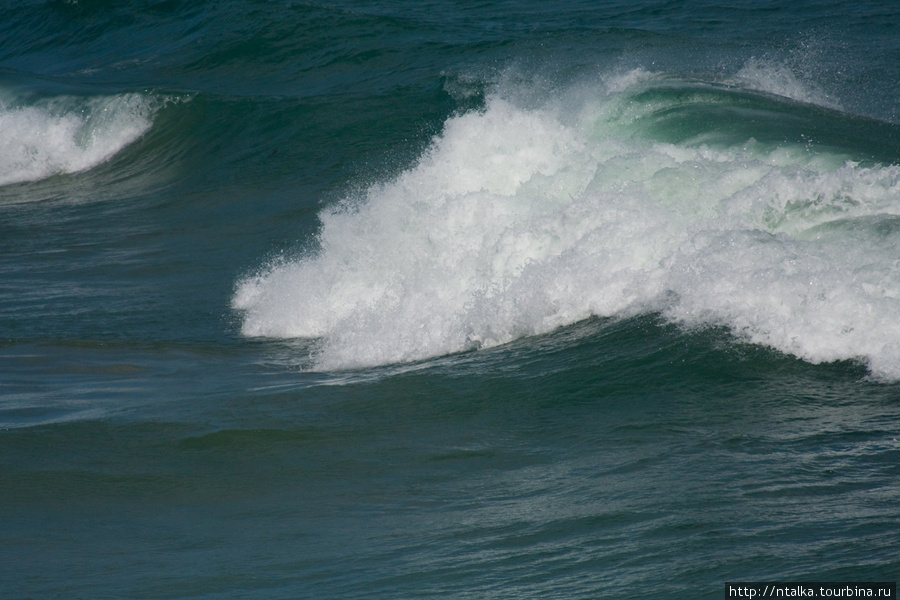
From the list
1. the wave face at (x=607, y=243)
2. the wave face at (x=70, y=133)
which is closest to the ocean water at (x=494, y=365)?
the wave face at (x=607, y=243)

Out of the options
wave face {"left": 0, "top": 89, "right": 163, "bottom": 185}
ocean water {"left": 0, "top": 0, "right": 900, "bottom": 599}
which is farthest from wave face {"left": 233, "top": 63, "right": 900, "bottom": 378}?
wave face {"left": 0, "top": 89, "right": 163, "bottom": 185}

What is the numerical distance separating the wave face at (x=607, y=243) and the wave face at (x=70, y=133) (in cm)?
838

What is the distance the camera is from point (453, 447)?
189 inches

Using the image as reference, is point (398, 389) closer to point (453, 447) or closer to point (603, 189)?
point (453, 447)

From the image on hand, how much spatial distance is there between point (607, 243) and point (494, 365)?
1.26 meters

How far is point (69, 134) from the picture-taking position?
54.9ft

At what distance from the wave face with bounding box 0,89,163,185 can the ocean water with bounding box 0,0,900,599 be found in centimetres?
342

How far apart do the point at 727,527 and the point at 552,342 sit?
2.63 meters

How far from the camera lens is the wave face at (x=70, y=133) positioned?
16.2m

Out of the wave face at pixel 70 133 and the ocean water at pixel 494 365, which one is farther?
the wave face at pixel 70 133

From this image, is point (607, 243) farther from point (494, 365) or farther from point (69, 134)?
point (69, 134)

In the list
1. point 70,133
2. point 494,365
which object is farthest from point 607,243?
point 70,133

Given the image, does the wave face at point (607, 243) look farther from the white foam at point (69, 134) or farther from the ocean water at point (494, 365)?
the white foam at point (69, 134)

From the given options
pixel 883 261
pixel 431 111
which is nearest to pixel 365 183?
pixel 431 111
